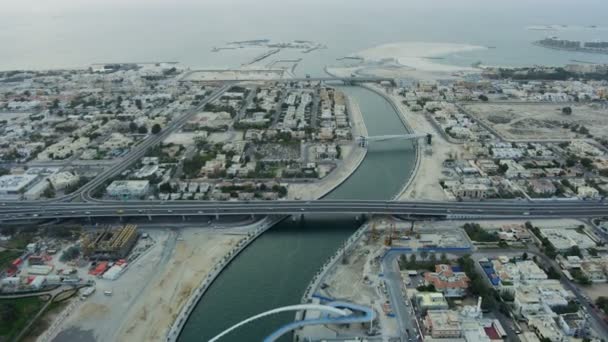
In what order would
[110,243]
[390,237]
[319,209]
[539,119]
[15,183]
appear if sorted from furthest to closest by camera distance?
[539,119] → [15,183] → [319,209] → [390,237] → [110,243]

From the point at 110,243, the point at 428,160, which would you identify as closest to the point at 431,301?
the point at 110,243

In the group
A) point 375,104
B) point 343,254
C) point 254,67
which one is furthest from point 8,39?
point 343,254

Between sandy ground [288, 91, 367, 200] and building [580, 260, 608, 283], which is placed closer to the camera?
building [580, 260, 608, 283]

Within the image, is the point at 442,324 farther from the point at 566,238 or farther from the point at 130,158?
the point at 130,158

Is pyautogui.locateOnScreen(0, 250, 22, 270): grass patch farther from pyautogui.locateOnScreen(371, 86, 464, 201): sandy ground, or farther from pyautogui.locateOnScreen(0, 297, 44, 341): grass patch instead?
pyautogui.locateOnScreen(371, 86, 464, 201): sandy ground

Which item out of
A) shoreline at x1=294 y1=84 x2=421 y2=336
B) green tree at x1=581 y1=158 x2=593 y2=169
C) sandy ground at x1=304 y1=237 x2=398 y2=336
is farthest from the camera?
green tree at x1=581 y1=158 x2=593 y2=169

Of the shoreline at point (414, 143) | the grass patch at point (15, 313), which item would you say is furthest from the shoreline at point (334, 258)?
the grass patch at point (15, 313)

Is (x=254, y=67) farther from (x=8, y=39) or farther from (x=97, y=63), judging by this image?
(x=8, y=39)

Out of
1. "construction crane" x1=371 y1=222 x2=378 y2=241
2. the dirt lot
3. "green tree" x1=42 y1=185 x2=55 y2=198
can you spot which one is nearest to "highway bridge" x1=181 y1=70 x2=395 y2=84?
the dirt lot
